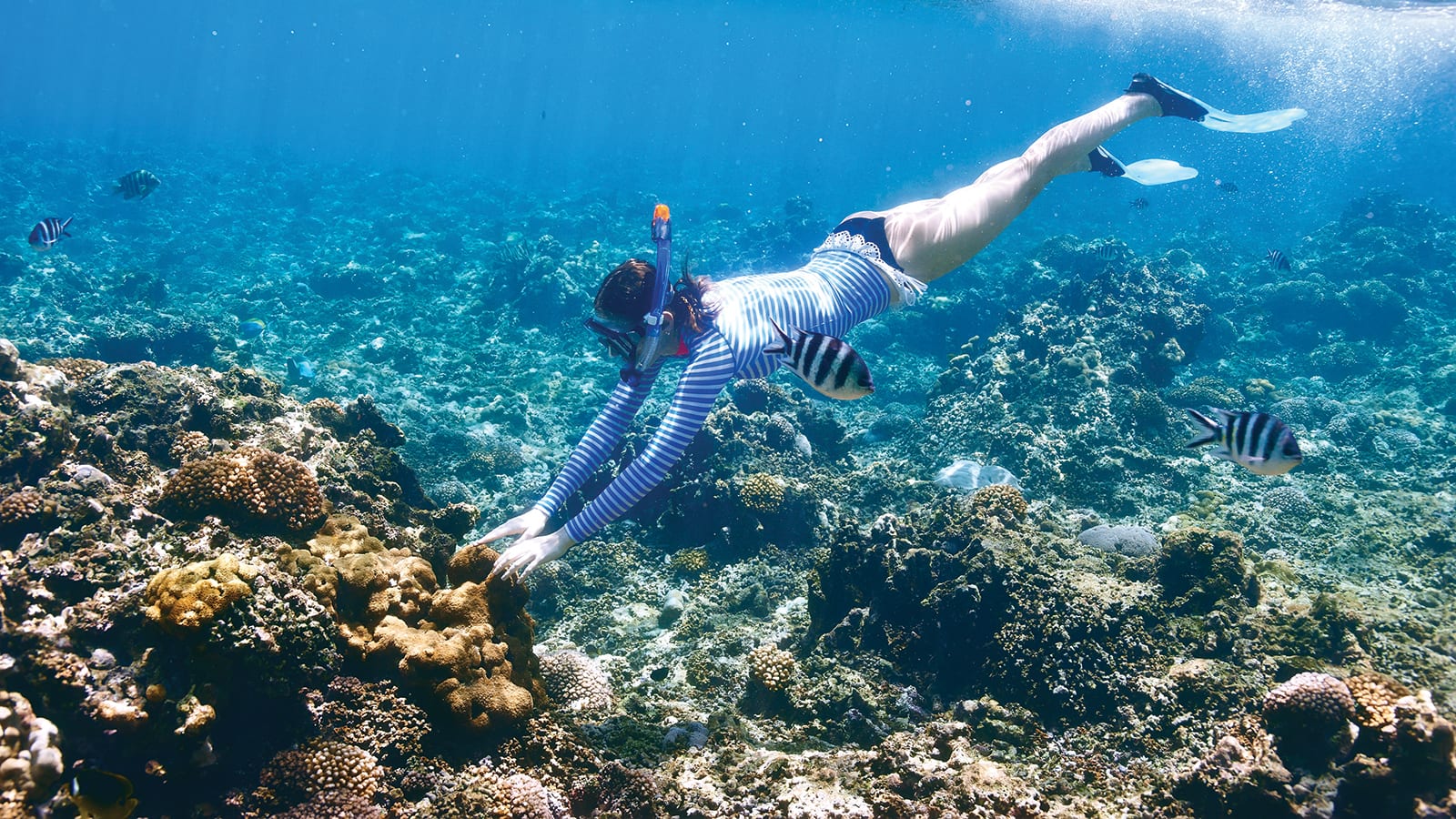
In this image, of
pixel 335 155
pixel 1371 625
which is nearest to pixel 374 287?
pixel 1371 625

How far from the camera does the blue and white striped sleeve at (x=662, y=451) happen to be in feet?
12.6

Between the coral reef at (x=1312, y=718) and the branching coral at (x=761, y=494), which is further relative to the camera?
the branching coral at (x=761, y=494)

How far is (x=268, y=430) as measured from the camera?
5.39 metres

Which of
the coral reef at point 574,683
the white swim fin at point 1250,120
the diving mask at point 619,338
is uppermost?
the white swim fin at point 1250,120

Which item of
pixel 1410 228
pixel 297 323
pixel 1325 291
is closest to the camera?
pixel 297 323

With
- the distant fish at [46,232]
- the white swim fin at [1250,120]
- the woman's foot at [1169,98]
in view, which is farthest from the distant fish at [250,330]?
the white swim fin at [1250,120]

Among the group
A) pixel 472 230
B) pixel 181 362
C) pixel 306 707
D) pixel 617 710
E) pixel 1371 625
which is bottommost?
pixel 1371 625

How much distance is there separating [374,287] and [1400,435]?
79.8 ft

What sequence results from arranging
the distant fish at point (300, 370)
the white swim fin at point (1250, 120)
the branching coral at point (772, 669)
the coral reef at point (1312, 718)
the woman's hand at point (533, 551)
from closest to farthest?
the coral reef at point (1312, 718), the woman's hand at point (533, 551), the branching coral at point (772, 669), the white swim fin at point (1250, 120), the distant fish at point (300, 370)

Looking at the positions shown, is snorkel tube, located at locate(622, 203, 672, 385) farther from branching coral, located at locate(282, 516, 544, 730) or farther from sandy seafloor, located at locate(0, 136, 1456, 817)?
sandy seafloor, located at locate(0, 136, 1456, 817)

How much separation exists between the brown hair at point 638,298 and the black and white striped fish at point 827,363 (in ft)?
4.05

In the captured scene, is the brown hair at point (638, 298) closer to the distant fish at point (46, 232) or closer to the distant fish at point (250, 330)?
the distant fish at point (46, 232)

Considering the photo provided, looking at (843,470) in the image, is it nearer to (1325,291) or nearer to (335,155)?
(1325,291)

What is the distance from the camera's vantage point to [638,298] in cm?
411
